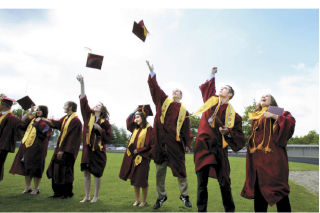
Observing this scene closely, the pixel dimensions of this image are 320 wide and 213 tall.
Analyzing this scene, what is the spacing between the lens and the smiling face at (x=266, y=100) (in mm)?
4266

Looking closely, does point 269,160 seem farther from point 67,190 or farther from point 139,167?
point 67,190

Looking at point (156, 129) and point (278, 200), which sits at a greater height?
point (156, 129)

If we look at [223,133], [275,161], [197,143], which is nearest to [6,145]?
[197,143]

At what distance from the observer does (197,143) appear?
4363mm

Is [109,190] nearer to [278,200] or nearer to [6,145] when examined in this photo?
[6,145]

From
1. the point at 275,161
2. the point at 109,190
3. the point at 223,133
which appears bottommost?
the point at 109,190

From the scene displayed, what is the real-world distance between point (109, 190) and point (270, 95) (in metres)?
5.12

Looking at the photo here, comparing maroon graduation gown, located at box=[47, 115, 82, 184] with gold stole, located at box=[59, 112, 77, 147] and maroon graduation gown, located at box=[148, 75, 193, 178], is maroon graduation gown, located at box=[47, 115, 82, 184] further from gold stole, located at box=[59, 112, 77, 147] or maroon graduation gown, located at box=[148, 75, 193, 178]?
maroon graduation gown, located at box=[148, 75, 193, 178]

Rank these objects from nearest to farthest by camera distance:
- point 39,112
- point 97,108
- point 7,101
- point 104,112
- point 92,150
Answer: point 92,150 → point 97,108 → point 104,112 → point 39,112 → point 7,101

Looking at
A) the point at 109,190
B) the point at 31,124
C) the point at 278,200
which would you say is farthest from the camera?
the point at 109,190

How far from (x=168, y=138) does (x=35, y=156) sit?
353 centimetres

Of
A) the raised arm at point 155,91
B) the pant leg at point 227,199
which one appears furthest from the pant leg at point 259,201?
the raised arm at point 155,91

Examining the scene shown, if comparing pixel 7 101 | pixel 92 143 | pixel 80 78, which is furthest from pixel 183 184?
pixel 7 101

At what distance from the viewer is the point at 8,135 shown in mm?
6711
